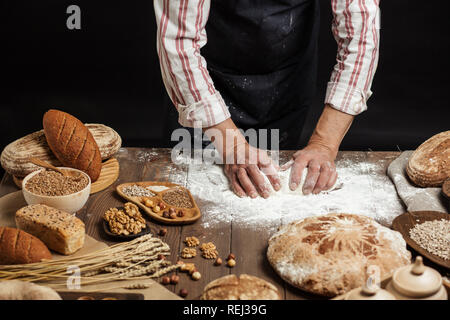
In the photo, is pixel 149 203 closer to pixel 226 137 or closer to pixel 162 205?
pixel 162 205

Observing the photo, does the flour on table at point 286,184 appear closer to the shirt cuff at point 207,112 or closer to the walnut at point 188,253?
the shirt cuff at point 207,112

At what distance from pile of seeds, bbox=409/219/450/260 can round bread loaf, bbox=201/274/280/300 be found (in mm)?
544

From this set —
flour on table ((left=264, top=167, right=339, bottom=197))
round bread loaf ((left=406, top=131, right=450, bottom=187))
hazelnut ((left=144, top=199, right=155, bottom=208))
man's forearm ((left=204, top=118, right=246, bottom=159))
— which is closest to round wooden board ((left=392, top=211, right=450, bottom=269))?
round bread loaf ((left=406, top=131, right=450, bottom=187))

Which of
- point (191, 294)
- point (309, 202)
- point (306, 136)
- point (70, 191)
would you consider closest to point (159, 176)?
point (70, 191)

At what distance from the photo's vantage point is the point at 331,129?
2.57 m

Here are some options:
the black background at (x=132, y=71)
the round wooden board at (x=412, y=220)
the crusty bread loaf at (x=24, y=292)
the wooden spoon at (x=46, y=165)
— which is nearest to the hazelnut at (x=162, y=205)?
the wooden spoon at (x=46, y=165)

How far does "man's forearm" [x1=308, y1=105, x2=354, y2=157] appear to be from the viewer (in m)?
2.56

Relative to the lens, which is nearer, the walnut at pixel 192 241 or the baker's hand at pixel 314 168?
the walnut at pixel 192 241

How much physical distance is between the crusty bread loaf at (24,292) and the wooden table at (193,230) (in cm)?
36

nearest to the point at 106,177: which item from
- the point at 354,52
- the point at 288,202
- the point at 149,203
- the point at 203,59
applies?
the point at 149,203

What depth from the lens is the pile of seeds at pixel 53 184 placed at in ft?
6.95

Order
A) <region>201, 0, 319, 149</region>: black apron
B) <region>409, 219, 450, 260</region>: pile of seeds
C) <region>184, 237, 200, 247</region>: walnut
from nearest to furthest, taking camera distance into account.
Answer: <region>409, 219, 450, 260</region>: pile of seeds < <region>184, 237, 200, 247</region>: walnut < <region>201, 0, 319, 149</region>: black apron

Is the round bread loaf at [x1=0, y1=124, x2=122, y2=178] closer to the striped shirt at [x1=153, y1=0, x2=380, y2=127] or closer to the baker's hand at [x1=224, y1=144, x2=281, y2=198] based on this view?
the striped shirt at [x1=153, y1=0, x2=380, y2=127]

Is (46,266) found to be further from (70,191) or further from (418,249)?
(418,249)
